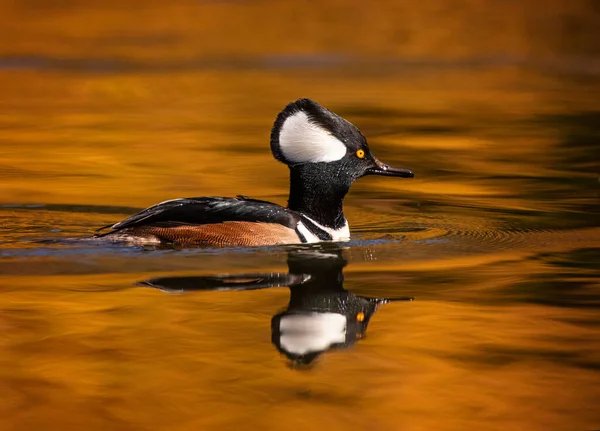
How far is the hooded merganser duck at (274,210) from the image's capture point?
8.95m

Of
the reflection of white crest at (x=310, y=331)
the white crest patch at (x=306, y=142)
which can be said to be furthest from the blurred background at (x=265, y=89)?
the reflection of white crest at (x=310, y=331)

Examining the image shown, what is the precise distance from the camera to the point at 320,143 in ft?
30.0

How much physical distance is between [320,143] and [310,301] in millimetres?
1722

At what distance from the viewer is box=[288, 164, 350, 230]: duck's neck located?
9.33m

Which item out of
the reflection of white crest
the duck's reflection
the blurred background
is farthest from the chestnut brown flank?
the blurred background

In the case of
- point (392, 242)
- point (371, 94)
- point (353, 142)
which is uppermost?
point (371, 94)

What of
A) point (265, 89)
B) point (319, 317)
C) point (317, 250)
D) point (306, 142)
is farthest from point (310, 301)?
point (265, 89)

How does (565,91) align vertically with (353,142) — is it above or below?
above

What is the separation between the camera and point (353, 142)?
30.6 feet

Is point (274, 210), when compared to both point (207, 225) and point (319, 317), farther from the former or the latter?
point (319, 317)

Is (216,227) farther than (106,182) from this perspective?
No

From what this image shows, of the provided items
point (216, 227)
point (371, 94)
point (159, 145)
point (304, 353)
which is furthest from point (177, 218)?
point (371, 94)

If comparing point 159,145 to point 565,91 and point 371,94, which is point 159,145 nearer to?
point 371,94

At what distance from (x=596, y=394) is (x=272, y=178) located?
6848 millimetres
